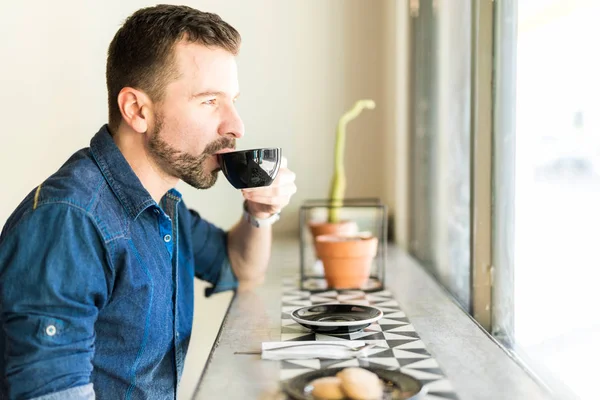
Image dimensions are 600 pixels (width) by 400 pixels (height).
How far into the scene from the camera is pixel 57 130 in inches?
96.0

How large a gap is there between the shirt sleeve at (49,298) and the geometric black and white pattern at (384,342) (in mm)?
299

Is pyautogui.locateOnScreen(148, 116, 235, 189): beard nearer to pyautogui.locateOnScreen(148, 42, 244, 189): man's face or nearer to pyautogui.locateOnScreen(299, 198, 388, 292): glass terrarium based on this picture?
pyautogui.locateOnScreen(148, 42, 244, 189): man's face

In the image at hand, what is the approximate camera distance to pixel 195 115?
1.25m

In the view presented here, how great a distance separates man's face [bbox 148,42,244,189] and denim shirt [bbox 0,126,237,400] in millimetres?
98

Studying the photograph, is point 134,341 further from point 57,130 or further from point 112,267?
point 57,130

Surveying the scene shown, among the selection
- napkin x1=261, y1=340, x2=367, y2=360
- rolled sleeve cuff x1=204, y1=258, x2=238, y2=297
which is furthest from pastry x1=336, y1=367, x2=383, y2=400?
rolled sleeve cuff x1=204, y1=258, x2=238, y2=297

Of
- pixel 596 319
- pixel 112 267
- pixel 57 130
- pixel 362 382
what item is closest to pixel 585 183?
pixel 596 319

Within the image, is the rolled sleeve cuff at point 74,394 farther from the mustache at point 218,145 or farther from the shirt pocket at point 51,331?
the mustache at point 218,145

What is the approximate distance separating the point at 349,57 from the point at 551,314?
1.47m

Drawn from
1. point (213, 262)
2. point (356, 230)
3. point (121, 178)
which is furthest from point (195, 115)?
point (356, 230)

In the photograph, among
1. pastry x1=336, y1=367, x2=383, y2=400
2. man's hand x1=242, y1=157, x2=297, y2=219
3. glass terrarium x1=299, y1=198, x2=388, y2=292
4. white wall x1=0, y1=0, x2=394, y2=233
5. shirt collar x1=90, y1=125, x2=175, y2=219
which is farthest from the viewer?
white wall x1=0, y1=0, x2=394, y2=233

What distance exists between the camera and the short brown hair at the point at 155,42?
1.23 metres

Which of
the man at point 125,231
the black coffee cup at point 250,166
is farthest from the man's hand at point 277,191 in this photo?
the black coffee cup at point 250,166

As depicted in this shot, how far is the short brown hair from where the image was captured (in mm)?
1229
